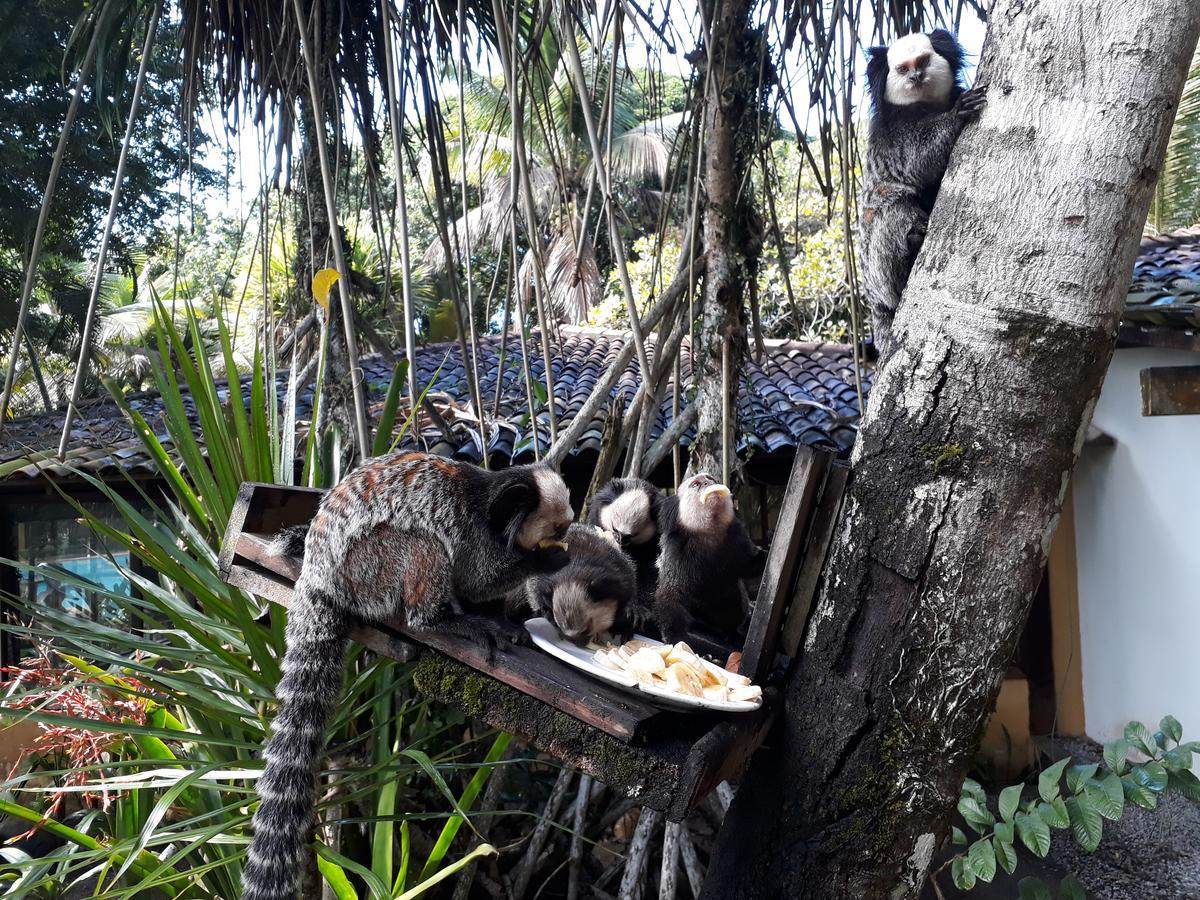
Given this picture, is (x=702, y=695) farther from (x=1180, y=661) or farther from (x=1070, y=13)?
(x=1180, y=661)

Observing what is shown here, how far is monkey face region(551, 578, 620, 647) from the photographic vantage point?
1.78 m

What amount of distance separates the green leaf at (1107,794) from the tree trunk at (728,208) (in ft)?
4.40

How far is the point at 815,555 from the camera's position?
1.65 meters

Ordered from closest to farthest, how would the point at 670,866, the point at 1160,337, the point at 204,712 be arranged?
the point at 204,712, the point at 670,866, the point at 1160,337

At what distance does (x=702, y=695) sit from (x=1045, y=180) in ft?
3.40

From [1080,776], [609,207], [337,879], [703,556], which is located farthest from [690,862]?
[609,207]

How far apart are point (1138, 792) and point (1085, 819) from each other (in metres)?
0.37

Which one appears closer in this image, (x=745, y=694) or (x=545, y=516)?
(x=745, y=694)

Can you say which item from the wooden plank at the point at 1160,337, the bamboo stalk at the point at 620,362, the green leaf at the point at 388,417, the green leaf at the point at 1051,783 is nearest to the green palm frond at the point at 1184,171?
the wooden plank at the point at 1160,337

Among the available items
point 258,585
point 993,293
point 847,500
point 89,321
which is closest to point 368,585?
point 258,585

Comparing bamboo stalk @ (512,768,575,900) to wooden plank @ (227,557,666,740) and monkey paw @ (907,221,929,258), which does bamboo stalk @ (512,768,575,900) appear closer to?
wooden plank @ (227,557,666,740)

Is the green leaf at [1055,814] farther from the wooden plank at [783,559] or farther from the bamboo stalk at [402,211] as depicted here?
the bamboo stalk at [402,211]

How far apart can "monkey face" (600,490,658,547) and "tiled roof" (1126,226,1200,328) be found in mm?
2598

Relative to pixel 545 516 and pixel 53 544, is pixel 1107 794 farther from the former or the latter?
pixel 53 544
